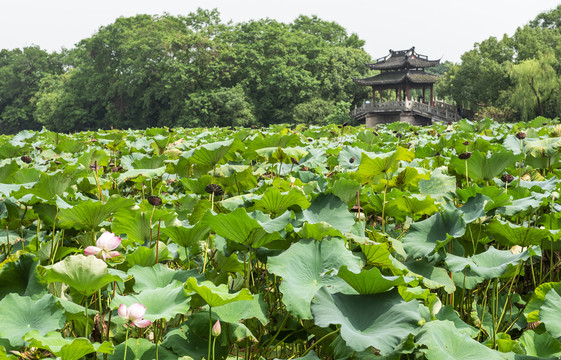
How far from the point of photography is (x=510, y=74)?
2094 cm

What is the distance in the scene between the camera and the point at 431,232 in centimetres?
107

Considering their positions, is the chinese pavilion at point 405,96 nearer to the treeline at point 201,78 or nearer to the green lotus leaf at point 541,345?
the treeline at point 201,78

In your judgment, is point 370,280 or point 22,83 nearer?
point 370,280

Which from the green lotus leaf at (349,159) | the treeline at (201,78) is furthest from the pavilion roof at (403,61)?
the green lotus leaf at (349,159)

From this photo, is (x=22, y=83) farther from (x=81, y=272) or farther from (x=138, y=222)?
(x=81, y=272)

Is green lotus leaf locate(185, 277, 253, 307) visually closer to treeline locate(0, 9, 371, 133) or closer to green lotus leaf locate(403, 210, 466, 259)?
green lotus leaf locate(403, 210, 466, 259)

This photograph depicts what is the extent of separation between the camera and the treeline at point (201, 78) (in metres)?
25.5

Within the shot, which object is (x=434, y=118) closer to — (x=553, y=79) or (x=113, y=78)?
(x=553, y=79)

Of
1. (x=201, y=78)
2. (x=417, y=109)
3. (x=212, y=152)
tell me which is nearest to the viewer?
(x=212, y=152)

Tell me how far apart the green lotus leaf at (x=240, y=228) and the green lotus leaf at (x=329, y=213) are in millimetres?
166

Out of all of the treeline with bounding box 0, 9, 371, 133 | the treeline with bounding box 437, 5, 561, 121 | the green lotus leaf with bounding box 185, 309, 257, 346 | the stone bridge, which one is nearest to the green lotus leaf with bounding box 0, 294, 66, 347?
the green lotus leaf with bounding box 185, 309, 257, 346

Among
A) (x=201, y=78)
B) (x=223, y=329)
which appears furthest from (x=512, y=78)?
(x=223, y=329)

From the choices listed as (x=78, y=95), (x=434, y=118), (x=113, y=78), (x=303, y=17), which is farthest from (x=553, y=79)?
(x=78, y=95)

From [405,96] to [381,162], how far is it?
25865 millimetres
